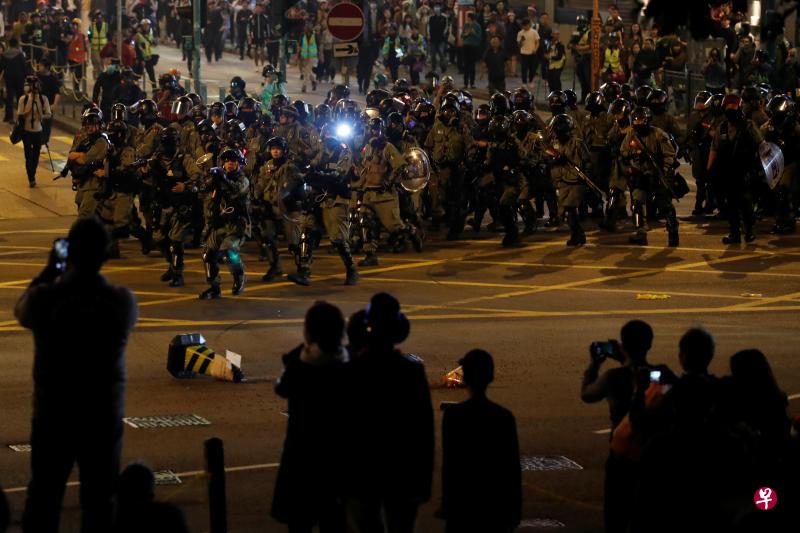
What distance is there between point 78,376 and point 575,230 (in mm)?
14503

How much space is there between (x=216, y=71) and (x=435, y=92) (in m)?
16.8

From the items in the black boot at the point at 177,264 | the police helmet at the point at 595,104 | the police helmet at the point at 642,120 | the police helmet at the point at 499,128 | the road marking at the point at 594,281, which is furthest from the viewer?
the police helmet at the point at 595,104

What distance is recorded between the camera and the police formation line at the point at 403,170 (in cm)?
1964

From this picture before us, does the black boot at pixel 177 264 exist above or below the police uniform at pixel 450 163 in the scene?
below

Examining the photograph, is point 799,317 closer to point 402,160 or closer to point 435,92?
point 402,160

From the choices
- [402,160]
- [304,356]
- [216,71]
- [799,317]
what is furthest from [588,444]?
[216,71]

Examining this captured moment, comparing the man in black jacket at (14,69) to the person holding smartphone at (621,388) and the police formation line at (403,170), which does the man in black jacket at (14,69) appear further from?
the person holding smartphone at (621,388)

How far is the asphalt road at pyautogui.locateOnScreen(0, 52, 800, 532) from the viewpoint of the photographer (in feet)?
38.1

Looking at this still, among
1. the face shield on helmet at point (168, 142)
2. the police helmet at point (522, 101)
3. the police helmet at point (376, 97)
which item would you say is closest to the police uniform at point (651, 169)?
the police helmet at point (522, 101)

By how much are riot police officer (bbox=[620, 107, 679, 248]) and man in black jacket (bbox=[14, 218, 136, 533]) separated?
561 inches

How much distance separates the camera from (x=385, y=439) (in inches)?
312

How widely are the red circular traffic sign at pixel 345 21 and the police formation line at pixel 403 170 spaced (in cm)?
178

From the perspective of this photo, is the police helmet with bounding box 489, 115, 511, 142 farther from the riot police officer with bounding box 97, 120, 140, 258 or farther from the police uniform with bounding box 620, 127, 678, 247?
→ the riot police officer with bounding box 97, 120, 140, 258

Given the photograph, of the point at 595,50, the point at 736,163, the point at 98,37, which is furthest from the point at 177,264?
the point at 98,37
